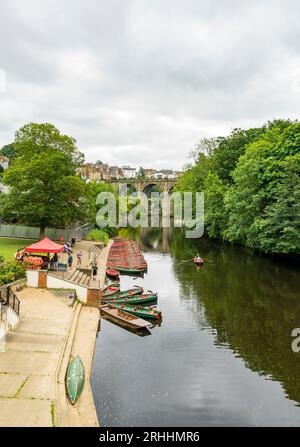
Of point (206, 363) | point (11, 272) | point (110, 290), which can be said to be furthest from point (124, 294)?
point (206, 363)

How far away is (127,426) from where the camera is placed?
34.2ft

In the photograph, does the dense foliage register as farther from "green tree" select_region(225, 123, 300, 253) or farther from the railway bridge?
the railway bridge

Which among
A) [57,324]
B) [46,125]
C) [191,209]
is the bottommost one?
[57,324]

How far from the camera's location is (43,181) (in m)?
34.5

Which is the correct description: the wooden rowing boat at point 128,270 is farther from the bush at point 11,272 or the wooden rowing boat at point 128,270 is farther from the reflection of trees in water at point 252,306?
the bush at point 11,272

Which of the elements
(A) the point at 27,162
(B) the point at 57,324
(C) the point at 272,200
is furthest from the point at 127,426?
(C) the point at 272,200

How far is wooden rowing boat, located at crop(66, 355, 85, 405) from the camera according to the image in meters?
10.8

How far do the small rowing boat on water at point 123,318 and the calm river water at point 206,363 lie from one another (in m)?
0.51

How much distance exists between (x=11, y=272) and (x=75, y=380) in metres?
10.3

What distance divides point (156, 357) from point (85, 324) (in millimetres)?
4156

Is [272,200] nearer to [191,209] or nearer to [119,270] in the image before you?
[119,270]

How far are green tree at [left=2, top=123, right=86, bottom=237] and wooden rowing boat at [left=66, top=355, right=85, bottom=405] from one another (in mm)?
22674

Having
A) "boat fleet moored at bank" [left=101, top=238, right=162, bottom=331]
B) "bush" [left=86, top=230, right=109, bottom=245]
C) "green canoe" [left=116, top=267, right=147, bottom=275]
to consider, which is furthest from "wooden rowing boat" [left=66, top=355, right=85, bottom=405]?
"bush" [left=86, top=230, right=109, bottom=245]
